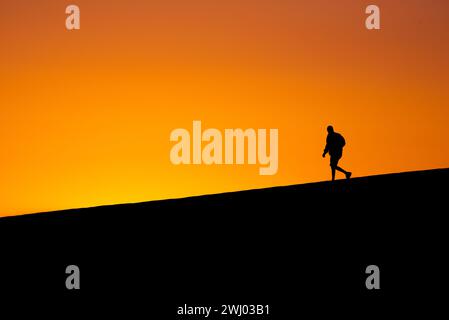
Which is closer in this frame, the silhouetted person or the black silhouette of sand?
the black silhouette of sand

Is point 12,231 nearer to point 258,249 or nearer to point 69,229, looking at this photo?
point 69,229

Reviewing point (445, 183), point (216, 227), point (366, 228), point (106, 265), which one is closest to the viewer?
point (106, 265)

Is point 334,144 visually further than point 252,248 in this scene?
Yes

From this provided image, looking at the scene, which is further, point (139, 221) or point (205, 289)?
point (139, 221)

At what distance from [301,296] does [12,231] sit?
8.69m

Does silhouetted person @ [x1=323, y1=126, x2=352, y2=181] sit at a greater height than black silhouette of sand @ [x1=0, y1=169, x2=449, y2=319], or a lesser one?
greater

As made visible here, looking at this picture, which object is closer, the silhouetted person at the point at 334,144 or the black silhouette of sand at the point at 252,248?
the black silhouette of sand at the point at 252,248

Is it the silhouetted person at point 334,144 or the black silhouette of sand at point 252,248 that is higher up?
the silhouetted person at point 334,144

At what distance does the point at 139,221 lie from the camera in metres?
16.6

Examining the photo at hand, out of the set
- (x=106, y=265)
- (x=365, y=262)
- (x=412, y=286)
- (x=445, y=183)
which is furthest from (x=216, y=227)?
(x=445, y=183)

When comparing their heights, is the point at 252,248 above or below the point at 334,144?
below
